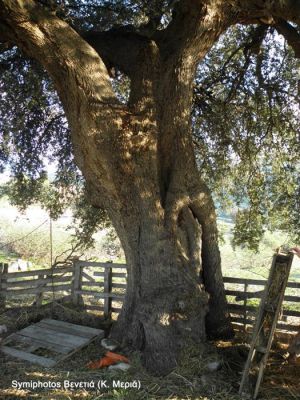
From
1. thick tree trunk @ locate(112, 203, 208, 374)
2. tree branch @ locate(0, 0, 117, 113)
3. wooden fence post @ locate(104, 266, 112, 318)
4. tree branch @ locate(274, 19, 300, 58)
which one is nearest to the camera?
tree branch @ locate(0, 0, 117, 113)

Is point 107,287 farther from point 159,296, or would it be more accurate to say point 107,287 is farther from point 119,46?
point 119,46

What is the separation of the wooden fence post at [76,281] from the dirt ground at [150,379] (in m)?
2.68

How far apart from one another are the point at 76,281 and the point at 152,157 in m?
4.10

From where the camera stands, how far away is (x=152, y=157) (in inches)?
247

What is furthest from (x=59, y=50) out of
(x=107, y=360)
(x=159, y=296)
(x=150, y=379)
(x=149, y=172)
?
(x=150, y=379)

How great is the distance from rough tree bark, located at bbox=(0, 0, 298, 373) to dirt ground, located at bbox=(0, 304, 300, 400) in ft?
1.14

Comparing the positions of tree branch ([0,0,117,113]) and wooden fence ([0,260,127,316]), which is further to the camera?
wooden fence ([0,260,127,316])

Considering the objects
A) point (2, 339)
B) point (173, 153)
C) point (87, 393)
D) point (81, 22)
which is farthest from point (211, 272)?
point (81, 22)

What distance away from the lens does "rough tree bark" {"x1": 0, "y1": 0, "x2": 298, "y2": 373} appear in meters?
5.79

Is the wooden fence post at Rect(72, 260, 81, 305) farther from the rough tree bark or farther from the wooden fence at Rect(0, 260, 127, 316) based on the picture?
the rough tree bark

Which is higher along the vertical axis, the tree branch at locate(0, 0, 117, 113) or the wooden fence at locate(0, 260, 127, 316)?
the tree branch at locate(0, 0, 117, 113)

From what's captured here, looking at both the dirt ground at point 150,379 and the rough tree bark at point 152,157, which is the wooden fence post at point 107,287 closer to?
the rough tree bark at point 152,157

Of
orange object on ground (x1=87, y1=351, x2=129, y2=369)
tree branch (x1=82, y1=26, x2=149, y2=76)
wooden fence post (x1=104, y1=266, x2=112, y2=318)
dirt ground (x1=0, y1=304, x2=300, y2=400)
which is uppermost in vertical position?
tree branch (x1=82, y1=26, x2=149, y2=76)

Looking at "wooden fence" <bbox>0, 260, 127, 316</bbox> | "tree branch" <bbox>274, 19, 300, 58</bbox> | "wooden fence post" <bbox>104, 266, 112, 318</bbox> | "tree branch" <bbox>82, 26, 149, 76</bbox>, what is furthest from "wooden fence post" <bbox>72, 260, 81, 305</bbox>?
"tree branch" <bbox>274, 19, 300, 58</bbox>
